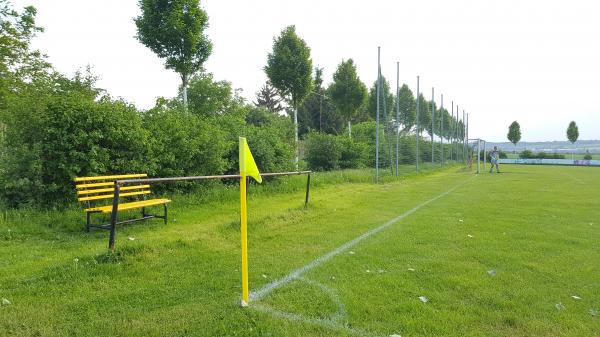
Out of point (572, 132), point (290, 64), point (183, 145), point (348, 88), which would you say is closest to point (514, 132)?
point (572, 132)

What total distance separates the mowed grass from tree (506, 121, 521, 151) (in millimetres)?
67352

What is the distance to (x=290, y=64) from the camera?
20.0 m

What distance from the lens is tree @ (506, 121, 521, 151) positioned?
2653 inches

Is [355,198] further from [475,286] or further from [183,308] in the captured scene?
[183,308]

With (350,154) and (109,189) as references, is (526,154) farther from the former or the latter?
Answer: (109,189)

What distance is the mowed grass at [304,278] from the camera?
3.18m

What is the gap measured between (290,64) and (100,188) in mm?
Result: 14424

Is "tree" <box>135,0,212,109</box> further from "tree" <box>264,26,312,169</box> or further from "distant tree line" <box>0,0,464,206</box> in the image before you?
"tree" <box>264,26,312,169</box>

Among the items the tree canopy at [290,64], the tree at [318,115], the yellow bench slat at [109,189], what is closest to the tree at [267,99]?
the tree at [318,115]

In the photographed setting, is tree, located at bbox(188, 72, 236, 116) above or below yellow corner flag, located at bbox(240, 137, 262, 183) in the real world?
above

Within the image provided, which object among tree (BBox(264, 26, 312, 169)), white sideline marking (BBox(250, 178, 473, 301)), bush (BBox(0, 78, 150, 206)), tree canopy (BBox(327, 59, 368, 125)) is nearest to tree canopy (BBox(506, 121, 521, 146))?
tree canopy (BBox(327, 59, 368, 125))

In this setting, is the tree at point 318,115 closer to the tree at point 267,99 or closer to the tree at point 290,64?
the tree at point 267,99

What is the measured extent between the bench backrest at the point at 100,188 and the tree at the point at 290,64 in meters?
13.2

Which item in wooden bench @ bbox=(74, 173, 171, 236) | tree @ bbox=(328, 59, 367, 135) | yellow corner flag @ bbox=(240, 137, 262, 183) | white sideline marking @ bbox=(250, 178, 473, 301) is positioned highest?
tree @ bbox=(328, 59, 367, 135)
